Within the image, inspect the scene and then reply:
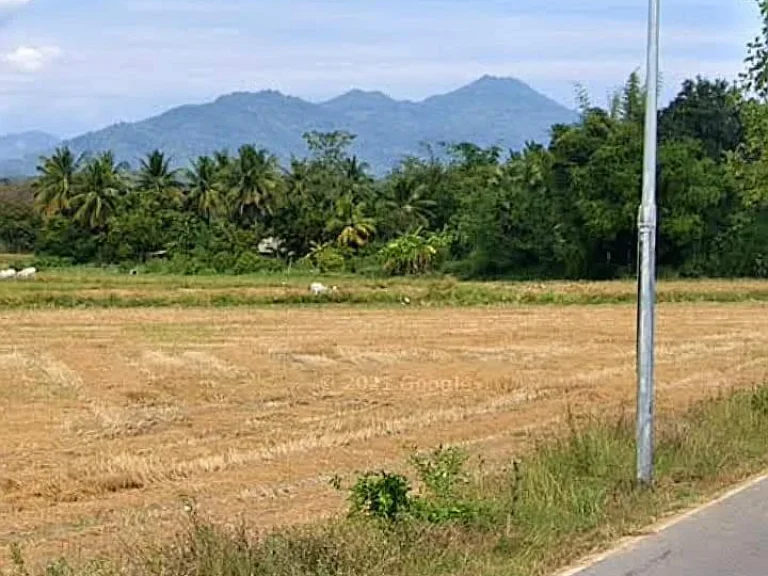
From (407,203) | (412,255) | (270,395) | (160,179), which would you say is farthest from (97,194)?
(270,395)

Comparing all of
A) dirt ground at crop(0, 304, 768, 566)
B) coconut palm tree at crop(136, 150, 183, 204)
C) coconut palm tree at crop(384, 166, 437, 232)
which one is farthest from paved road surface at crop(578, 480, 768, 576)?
coconut palm tree at crop(136, 150, 183, 204)

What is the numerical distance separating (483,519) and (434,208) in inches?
3145

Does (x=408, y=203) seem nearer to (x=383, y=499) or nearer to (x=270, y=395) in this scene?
(x=270, y=395)

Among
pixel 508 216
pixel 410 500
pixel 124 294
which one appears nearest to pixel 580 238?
pixel 508 216

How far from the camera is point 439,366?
29.5m

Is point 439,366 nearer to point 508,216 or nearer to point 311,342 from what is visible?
point 311,342

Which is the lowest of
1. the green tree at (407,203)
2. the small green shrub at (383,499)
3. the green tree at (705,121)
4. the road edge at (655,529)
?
the road edge at (655,529)

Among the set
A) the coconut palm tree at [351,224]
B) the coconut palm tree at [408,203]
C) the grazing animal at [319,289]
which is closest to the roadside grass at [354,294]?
the grazing animal at [319,289]

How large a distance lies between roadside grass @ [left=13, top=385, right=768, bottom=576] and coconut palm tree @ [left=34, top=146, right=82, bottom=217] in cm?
7983

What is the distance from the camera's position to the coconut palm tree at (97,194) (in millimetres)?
88562

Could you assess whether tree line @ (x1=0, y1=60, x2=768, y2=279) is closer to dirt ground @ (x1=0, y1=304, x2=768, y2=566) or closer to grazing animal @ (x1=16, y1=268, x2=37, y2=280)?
grazing animal @ (x1=16, y1=268, x2=37, y2=280)

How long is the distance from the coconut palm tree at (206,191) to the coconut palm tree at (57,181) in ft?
26.1

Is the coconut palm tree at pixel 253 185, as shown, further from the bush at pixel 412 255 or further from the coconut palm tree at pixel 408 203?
the bush at pixel 412 255

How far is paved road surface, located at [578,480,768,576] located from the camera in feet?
29.1
